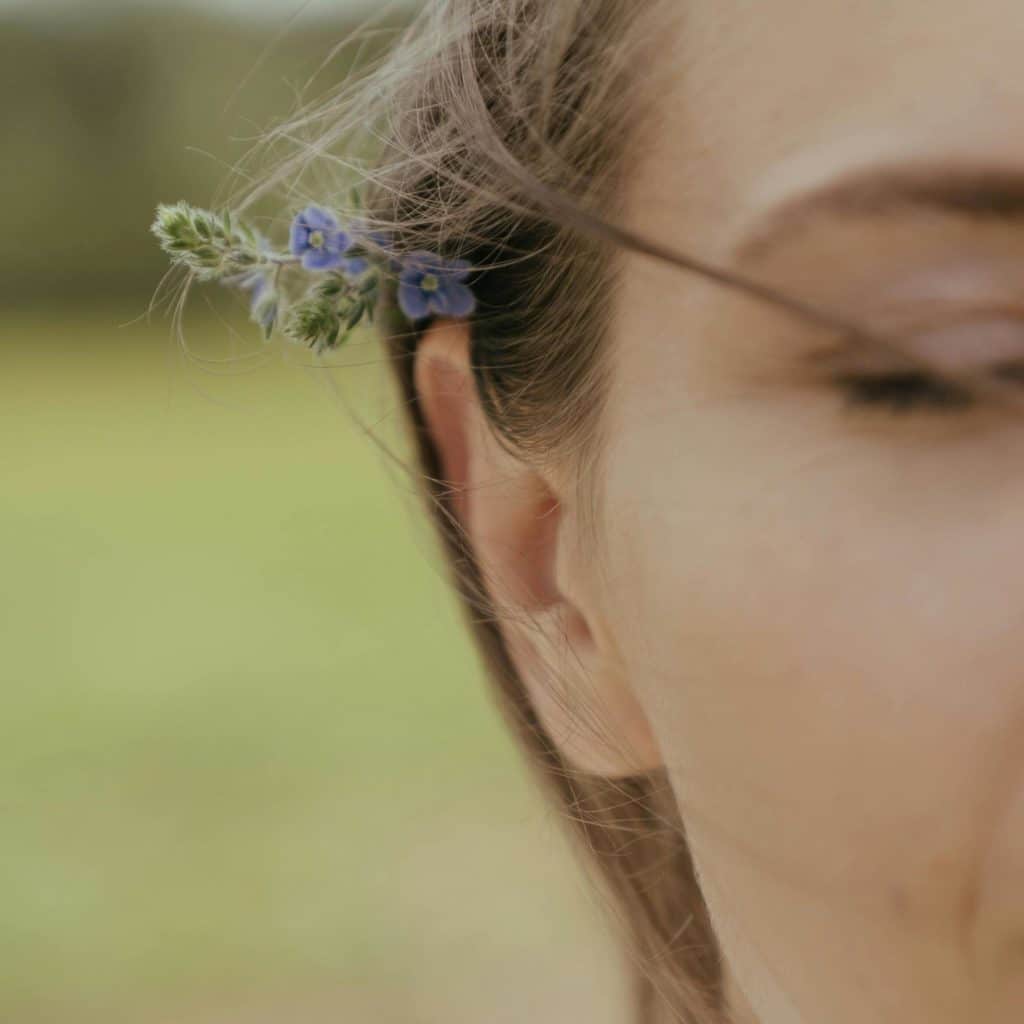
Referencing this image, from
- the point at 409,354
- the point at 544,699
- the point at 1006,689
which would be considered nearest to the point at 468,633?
the point at 544,699

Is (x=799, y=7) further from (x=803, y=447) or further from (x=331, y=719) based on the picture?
(x=331, y=719)

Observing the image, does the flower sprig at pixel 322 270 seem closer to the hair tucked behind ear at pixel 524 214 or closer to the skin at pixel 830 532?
the hair tucked behind ear at pixel 524 214

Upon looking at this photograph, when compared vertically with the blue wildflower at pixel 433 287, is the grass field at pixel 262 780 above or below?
below

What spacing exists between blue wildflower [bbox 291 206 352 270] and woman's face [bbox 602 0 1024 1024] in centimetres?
40

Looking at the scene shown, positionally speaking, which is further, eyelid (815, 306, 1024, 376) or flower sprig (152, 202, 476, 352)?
flower sprig (152, 202, 476, 352)

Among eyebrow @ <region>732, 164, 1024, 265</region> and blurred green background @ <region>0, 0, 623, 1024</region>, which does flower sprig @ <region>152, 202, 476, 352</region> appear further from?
eyebrow @ <region>732, 164, 1024, 265</region>

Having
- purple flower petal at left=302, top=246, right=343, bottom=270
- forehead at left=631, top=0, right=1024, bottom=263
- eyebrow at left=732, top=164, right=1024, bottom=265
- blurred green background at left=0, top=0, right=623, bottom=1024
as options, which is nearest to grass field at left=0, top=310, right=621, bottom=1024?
blurred green background at left=0, top=0, right=623, bottom=1024

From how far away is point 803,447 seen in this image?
115cm

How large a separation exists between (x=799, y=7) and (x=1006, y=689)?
546 millimetres

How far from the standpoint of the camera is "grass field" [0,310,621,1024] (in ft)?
13.8

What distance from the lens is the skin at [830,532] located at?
1.05 metres

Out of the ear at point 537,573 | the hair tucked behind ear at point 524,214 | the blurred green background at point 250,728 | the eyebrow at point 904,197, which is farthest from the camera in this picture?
the blurred green background at point 250,728

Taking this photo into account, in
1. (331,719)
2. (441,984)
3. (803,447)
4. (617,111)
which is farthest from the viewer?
(331,719)

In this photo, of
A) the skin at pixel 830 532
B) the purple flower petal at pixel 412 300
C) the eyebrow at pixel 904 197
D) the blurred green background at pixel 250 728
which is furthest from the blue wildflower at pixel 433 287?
the eyebrow at pixel 904 197
